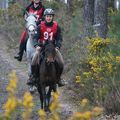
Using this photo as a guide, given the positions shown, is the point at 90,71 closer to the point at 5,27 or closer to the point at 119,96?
the point at 119,96

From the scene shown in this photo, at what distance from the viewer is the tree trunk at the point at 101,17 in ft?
54.1

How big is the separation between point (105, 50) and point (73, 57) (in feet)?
8.42

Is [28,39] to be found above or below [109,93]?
above

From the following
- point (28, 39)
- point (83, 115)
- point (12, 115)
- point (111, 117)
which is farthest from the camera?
point (28, 39)

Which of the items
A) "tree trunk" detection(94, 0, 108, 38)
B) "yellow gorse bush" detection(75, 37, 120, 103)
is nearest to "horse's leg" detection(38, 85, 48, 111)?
"yellow gorse bush" detection(75, 37, 120, 103)

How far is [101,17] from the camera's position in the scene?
1670 cm

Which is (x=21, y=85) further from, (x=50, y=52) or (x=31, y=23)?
(x=50, y=52)

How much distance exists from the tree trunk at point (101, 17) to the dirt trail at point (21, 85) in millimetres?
2820

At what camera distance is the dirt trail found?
11664 millimetres

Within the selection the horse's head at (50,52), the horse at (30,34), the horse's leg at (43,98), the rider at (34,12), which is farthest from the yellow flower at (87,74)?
the rider at (34,12)

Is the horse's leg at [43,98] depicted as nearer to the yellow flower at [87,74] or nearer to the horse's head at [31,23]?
the yellow flower at [87,74]

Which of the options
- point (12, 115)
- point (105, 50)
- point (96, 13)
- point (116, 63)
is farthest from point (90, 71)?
point (12, 115)

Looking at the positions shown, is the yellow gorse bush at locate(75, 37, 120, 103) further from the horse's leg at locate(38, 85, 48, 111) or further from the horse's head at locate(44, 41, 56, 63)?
the horse's head at locate(44, 41, 56, 63)

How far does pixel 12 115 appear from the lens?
13.7 feet
